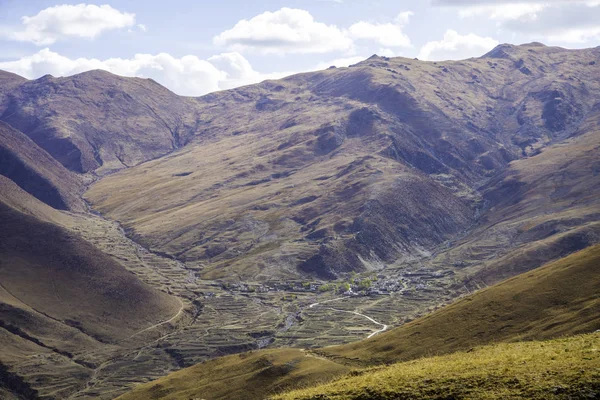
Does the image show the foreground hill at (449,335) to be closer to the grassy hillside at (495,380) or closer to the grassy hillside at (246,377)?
the grassy hillside at (246,377)

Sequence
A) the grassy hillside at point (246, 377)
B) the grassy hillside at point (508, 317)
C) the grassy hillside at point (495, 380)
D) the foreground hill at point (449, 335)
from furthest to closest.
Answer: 1. the grassy hillside at point (508, 317)
2. the foreground hill at point (449, 335)
3. the grassy hillside at point (246, 377)
4. the grassy hillside at point (495, 380)

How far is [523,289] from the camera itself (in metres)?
112

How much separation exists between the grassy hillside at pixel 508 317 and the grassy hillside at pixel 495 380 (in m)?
39.4

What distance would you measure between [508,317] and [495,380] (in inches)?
2373

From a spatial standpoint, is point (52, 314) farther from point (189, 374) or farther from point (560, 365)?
point (560, 365)

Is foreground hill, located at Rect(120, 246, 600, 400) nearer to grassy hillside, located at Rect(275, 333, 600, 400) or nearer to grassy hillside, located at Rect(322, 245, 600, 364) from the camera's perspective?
grassy hillside, located at Rect(322, 245, 600, 364)

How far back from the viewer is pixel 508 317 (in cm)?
10325

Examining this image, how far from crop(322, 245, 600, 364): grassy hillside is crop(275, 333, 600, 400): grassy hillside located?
39.4 metres

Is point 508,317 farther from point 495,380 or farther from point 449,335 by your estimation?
point 495,380

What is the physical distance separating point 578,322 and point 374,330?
11070 cm

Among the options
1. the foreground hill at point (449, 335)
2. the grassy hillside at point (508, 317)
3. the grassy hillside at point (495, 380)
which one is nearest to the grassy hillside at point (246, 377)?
the foreground hill at point (449, 335)

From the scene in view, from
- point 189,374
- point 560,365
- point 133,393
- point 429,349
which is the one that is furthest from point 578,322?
point 133,393

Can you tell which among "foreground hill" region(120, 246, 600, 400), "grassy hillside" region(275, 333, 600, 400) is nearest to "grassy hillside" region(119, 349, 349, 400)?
"foreground hill" region(120, 246, 600, 400)

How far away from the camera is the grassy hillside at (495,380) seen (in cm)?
4366
